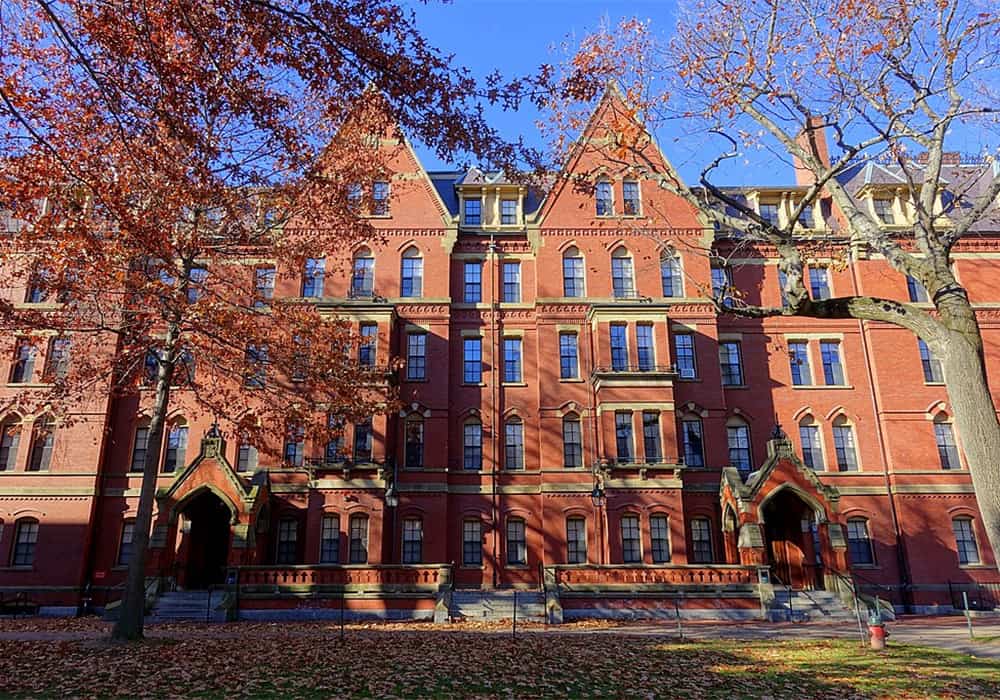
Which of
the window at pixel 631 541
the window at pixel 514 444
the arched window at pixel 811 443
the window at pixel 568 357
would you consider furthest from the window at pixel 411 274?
the arched window at pixel 811 443

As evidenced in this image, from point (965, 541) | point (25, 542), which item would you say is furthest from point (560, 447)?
point (25, 542)

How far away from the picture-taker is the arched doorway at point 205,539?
2517cm

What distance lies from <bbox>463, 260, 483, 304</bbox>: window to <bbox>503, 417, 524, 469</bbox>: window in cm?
554

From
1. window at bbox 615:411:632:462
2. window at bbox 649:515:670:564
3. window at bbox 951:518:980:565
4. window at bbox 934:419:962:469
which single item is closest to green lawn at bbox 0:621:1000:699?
window at bbox 649:515:670:564

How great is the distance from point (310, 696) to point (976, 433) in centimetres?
956

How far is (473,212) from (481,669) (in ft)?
74.5

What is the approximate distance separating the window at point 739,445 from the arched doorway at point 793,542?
6.68 ft

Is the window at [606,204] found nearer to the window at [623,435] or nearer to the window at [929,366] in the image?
the window at [623,435]

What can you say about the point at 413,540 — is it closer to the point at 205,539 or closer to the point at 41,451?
the point at 205,539

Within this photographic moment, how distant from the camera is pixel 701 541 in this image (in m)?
26.5

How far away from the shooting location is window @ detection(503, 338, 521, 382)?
28953 mm

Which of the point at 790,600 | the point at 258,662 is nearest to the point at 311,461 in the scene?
the point at 258,662

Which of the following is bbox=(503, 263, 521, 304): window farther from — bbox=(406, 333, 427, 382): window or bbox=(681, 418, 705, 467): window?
bbox=(681, 418, 705, 467): window

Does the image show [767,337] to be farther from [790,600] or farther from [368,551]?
[368,551]
